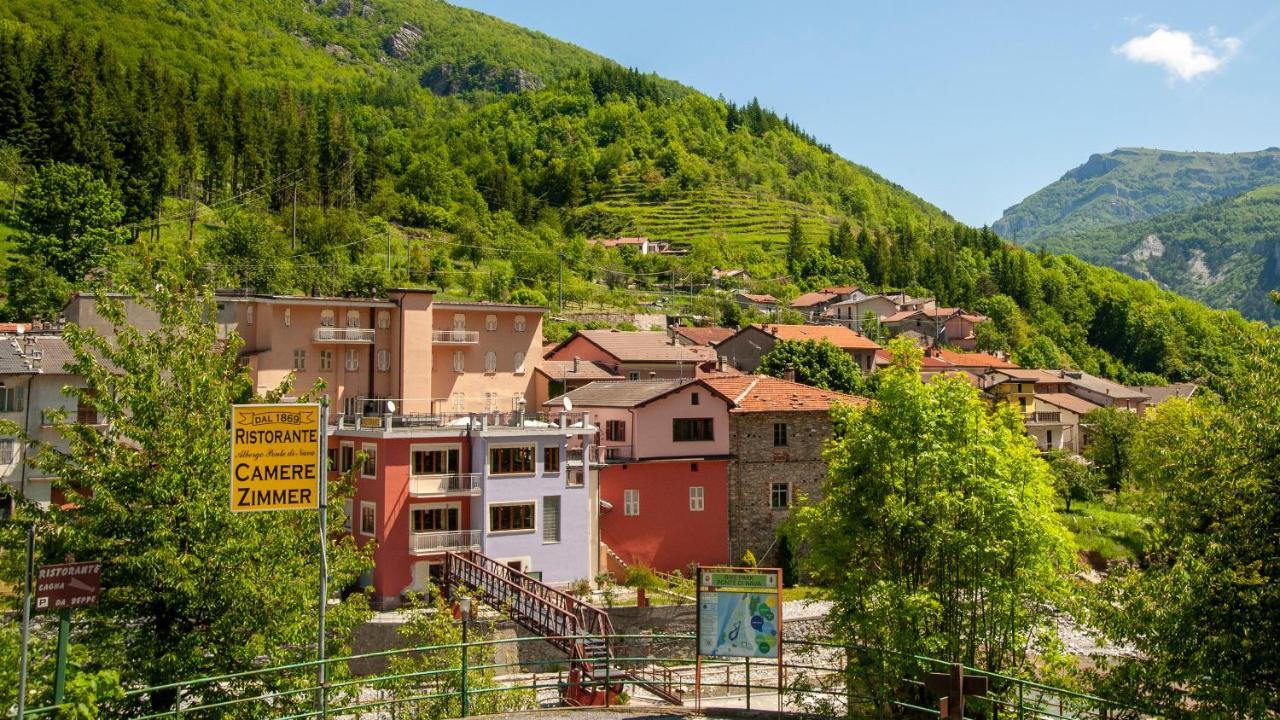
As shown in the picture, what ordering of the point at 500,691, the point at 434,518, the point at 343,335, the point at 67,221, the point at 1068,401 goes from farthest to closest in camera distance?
the point at 1068,401, the point at 67,221, the point at 343,335, the point at 434,518, the point at 500,691

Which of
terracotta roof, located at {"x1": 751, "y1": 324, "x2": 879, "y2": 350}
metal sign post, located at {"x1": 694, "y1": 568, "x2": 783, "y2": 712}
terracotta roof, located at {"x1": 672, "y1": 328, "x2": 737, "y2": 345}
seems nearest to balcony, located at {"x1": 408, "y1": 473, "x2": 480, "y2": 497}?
metal sign post, located at {"x1": 694, "y1": 568, "x2": 783, "y2": 712}

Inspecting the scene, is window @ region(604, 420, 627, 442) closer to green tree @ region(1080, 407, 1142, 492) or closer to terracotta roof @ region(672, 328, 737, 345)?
terracotta roof @ region(672, 328, 737, 345)

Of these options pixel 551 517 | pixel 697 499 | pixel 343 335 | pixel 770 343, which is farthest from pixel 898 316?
pixel 551 517

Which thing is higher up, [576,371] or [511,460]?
[576,371]

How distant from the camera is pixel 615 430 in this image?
4203cm

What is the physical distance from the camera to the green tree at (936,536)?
20.6 meters

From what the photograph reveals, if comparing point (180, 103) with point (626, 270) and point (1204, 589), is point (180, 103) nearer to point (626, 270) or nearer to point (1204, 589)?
point (626, 270)

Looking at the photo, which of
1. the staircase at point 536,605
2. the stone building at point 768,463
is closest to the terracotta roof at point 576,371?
the stone building at point 768,463

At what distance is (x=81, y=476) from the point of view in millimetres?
14438

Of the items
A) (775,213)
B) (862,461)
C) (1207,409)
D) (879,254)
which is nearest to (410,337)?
(862,461)

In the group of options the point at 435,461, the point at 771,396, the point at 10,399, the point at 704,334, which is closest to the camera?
the point at 435,461

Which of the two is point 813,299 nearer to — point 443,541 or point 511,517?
point 511,517

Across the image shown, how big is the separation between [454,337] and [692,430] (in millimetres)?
16316

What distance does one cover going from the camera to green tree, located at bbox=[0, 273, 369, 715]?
1424 centimetres
